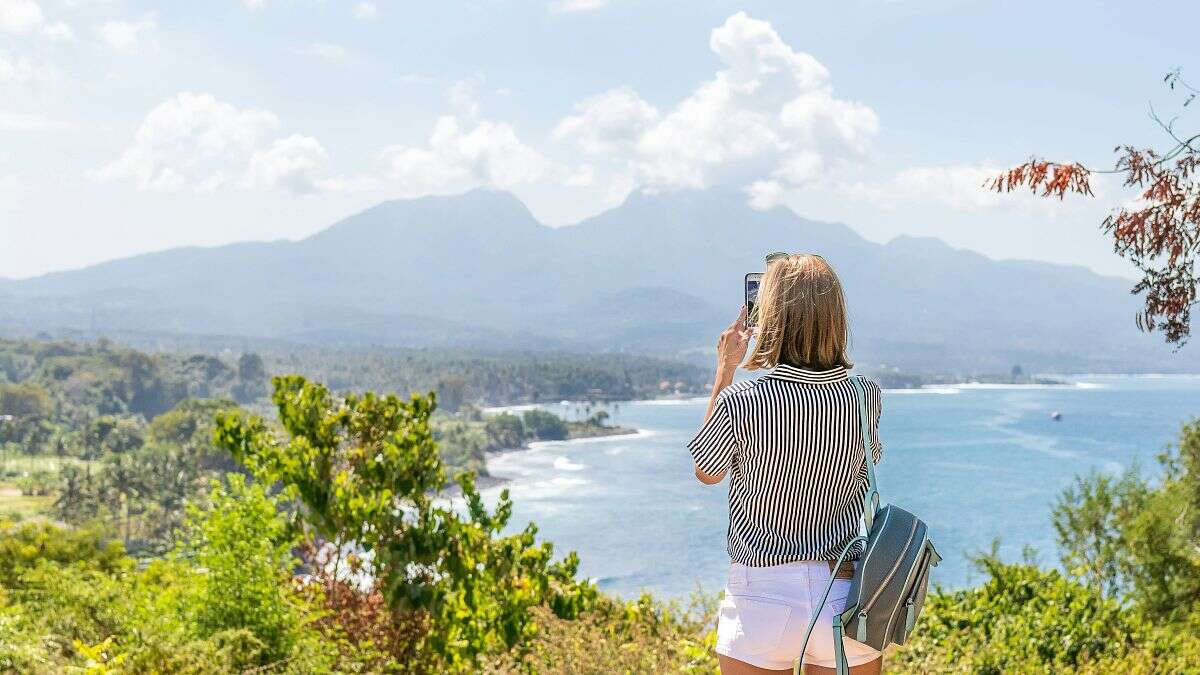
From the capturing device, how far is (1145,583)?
564cm

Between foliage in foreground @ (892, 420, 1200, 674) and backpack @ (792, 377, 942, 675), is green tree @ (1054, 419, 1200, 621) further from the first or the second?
backpack @ (792, 377, 942, 675)

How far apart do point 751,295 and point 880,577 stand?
0.45m

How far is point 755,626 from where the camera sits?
1512 millimetres

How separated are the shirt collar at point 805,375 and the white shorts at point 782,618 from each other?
0.84 ft

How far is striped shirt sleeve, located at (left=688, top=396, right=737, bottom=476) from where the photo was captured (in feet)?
5.08

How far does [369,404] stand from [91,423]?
73.6m

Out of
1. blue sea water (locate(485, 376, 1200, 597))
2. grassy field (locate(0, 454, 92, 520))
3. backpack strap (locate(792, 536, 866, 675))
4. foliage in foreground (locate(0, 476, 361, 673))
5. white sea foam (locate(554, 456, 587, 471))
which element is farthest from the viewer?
white sea foam (locate(554, 456, 587, 471))

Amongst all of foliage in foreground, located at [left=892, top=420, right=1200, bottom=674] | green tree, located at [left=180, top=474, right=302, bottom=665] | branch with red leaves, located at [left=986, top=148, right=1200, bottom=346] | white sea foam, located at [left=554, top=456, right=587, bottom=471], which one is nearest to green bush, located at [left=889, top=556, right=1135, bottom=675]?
foliage in foreground, located at [left=892, top=420, right=1200, bottom=674]

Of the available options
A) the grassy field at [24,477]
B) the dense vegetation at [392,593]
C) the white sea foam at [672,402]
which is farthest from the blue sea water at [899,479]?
the grassy field at [24,477]

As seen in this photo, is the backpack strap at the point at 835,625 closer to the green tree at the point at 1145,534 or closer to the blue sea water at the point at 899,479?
the green tree at the point at 1145,534

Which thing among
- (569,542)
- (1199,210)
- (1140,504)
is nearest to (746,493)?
(1199,210)

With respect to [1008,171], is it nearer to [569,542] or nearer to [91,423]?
[569,542]

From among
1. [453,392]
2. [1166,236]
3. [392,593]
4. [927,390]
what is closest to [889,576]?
[1166,236]

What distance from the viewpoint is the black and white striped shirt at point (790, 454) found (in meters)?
1.54
